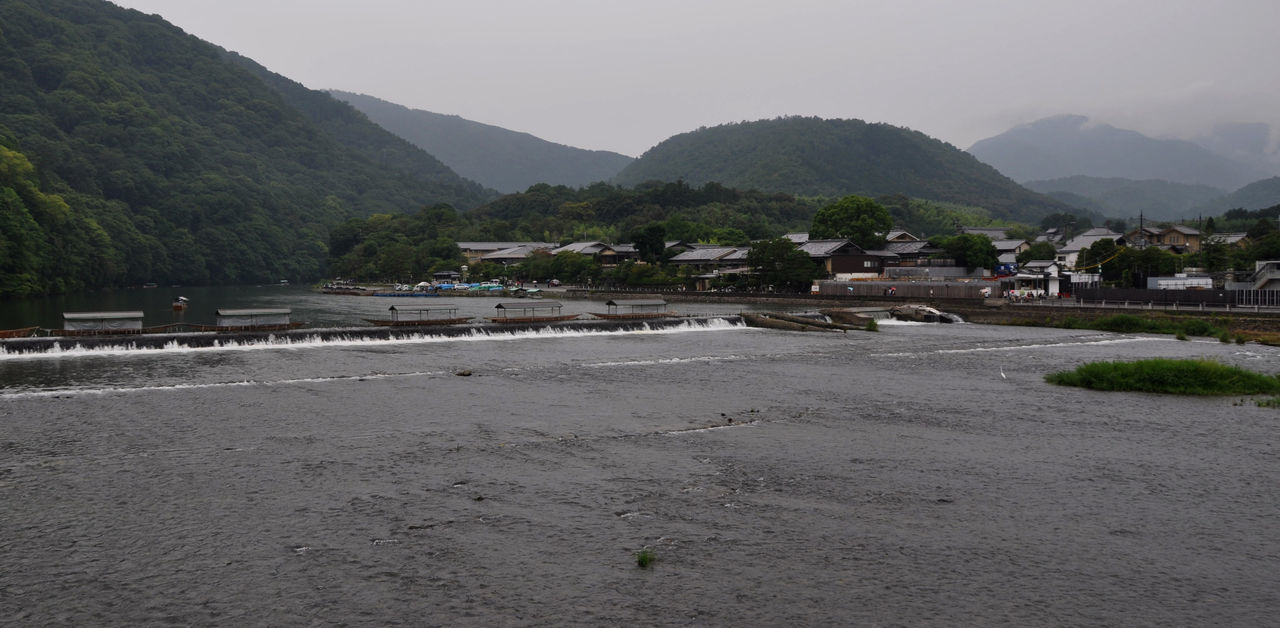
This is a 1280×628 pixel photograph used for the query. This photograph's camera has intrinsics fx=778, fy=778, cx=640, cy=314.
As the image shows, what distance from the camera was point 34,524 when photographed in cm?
1062

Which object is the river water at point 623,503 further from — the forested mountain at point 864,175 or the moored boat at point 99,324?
the forested mountain at point 864,175

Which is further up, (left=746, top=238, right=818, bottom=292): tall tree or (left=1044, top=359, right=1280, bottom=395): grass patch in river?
(left=746, top=238, right=818, bottom=292): tall tree

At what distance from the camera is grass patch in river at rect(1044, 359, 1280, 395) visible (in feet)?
70.2

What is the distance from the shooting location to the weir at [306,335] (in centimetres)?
2661

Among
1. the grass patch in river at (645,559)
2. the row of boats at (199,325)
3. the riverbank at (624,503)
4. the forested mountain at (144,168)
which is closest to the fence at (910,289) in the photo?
the row of boats at (199,325)

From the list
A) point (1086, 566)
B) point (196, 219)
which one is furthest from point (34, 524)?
point (196, 219)

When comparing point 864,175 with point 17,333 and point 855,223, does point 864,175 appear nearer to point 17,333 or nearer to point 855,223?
point 855,223

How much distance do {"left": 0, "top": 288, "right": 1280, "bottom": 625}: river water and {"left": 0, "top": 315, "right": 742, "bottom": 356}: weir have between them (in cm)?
413

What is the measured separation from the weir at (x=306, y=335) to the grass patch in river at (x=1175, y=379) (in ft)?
68.0

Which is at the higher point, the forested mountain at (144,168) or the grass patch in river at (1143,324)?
the forested mountain at (144,168)

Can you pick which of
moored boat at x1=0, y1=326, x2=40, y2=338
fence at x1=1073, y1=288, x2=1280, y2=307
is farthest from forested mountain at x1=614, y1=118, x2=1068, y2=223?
moored boat at x1=0, y1=326, x2=40, y2=338

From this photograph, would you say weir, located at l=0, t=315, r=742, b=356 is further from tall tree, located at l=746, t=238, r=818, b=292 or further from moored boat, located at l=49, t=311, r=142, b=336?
tall tree, located at l=746, t=238, r=818, b=292

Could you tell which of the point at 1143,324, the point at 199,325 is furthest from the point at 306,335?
the point at 1143,324

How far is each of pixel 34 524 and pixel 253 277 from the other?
11179 centimetres
